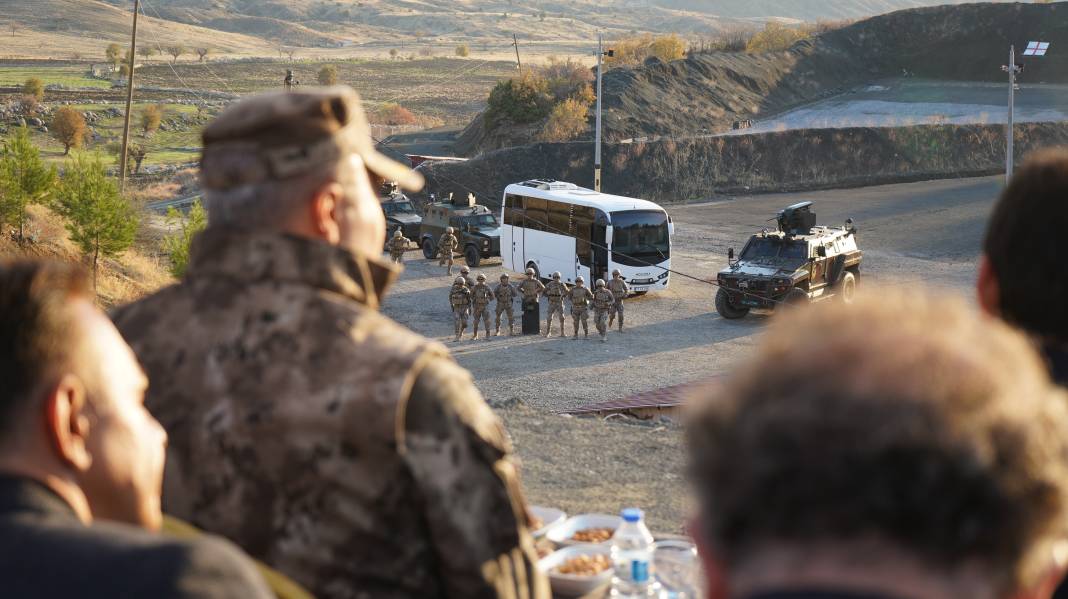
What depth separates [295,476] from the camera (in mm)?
2549

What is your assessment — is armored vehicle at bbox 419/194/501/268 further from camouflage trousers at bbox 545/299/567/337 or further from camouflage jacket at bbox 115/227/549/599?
camouflage jacket at bbox 115/227/549/599

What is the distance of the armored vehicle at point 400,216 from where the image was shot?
110ft

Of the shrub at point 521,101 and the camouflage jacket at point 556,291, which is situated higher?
the shrub at point 521,101

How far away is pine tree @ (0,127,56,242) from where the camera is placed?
92.6 ft

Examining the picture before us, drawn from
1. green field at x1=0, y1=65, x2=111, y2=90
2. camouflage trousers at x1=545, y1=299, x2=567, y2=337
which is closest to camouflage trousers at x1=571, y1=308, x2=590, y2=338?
camouflage trousers at x1=545, y1=299, x2=567, y2=337

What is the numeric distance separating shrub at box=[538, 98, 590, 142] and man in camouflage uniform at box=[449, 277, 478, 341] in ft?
A: 90.8

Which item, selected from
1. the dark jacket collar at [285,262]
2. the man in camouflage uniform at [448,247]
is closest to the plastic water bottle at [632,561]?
the dark jacket collar at [285,262]

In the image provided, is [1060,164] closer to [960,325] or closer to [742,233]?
[960,325]

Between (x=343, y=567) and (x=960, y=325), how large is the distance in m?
1.68

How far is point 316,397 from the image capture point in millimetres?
2533

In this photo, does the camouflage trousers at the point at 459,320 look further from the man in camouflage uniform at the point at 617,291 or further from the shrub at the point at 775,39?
the shrub at the point at 775,39

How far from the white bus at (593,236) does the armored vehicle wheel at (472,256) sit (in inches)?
108

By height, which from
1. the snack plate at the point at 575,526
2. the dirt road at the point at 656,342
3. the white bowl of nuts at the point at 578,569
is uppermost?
the white bowl of nuts at the point at 578,569

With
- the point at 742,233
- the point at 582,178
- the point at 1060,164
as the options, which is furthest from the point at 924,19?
the point at 1060,164
